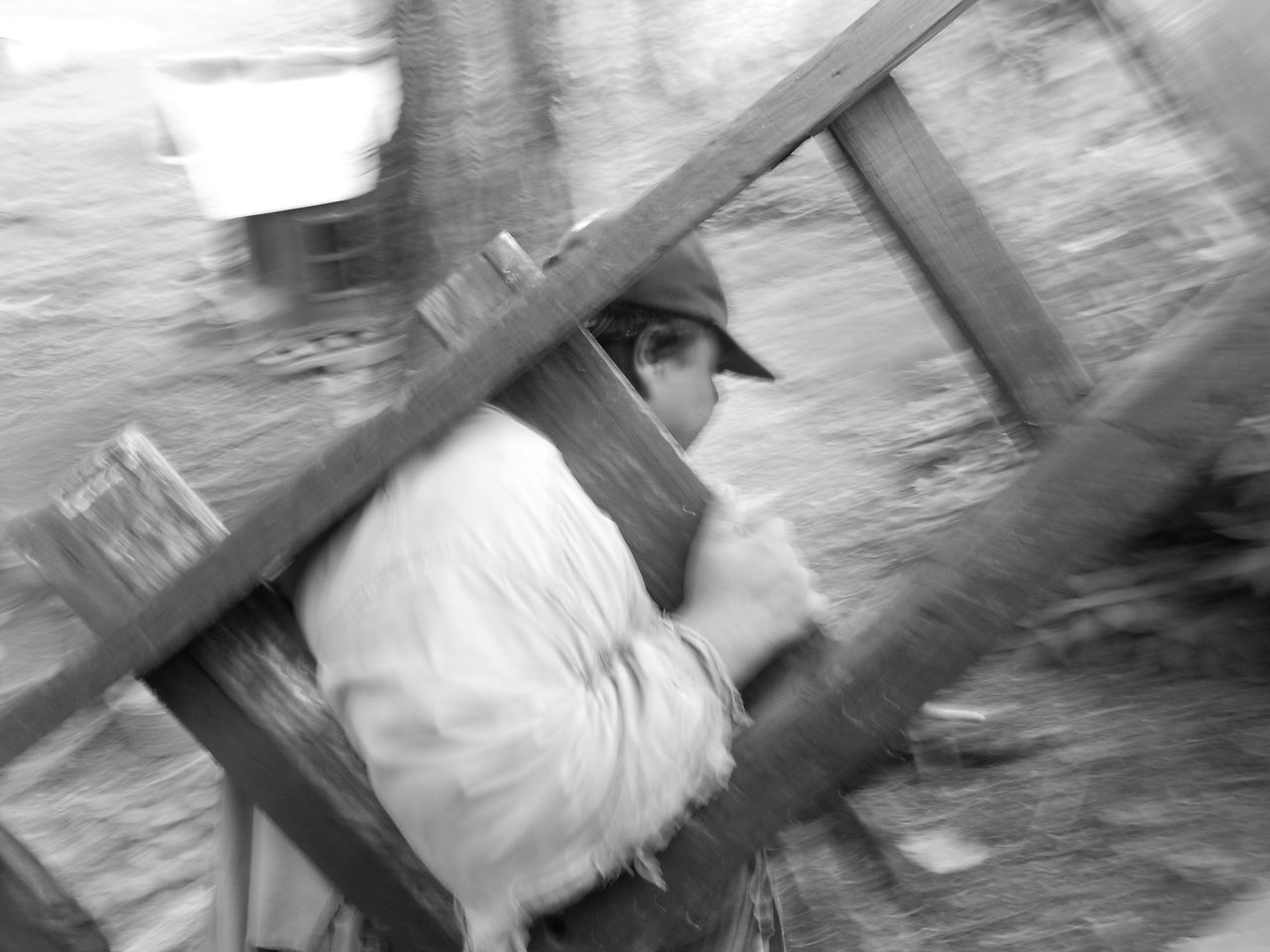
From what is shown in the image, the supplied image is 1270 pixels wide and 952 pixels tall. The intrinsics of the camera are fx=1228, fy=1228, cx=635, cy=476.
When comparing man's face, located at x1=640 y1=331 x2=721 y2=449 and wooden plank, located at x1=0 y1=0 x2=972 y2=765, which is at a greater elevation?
wooden plank, located at x1=0 y1=0 x2=972 y2=765

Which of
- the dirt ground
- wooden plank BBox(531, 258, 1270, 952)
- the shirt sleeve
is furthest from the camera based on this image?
the dirt ground

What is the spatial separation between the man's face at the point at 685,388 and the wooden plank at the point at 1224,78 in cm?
58

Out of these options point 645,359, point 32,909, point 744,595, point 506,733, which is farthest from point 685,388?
point 32,909

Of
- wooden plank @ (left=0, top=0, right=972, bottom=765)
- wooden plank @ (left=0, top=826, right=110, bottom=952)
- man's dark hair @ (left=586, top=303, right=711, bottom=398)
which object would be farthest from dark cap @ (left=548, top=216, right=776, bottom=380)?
wooden plank @ (left=0, top=826, right=110, bottom=952)

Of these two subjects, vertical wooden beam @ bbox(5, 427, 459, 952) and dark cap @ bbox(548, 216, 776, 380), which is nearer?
vertical wooden beam @ bbox(5, 427, 459, 952)

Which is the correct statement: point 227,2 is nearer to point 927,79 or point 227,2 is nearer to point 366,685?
point 927,79

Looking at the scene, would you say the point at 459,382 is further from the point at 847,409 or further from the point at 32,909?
the point at 847,409

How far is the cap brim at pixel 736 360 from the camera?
1557 mm

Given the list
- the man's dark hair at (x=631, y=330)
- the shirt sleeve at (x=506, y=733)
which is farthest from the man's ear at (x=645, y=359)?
the shirt sleeve at (x=506, y=733)

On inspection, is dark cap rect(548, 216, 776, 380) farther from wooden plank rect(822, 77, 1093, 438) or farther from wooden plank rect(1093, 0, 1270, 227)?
wooden plank rect(1093, 0, 1270, 227)

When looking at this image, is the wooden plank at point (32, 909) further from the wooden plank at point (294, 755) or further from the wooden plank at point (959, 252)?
the wooden plank at point (959, 252)

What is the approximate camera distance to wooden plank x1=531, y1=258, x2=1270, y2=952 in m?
1.19

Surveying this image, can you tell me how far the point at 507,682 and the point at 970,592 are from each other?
47cm

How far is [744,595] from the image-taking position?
1.26 meters
